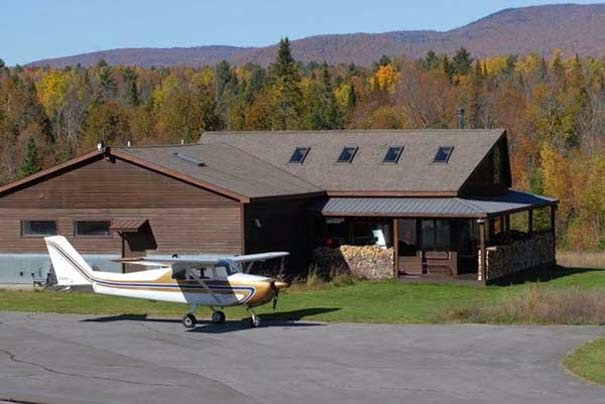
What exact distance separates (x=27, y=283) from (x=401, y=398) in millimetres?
22412

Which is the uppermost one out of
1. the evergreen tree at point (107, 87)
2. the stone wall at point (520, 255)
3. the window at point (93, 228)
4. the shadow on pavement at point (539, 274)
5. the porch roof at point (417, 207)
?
the evergreen tree at point (107, 87)

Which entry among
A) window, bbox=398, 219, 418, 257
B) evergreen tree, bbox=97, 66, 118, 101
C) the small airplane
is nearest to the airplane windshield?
the small airplane

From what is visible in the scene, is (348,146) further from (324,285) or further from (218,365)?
(218,365)

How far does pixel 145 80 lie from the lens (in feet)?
628

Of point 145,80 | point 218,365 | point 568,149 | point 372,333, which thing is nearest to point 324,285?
point 372,333

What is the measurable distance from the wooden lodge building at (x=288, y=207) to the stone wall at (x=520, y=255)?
A: 0.22 feet

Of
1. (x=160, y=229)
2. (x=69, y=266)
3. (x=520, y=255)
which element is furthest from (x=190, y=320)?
(x=520, y=255)

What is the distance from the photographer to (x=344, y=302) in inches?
1342

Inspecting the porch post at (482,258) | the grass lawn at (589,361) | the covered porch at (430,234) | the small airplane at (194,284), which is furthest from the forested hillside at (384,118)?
the grass lawn at (589,361)

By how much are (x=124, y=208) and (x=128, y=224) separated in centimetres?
73

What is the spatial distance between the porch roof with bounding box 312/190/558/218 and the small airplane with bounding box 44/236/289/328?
10.2m

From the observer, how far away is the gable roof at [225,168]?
38.4 m

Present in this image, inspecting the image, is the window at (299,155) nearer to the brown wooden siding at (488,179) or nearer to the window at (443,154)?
the window at (443,154)

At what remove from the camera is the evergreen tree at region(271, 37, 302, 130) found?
316 ft
